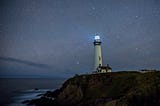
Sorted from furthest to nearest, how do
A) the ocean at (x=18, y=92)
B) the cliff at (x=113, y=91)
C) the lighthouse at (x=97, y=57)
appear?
the ocean at (x=18, y=92) < the lighthouse at (x=97, y=57) < the cliff at (x=113, y=91)

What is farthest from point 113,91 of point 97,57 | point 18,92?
point 18,92

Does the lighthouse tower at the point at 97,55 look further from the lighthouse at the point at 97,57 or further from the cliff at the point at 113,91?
the cliff at the point at 113,91

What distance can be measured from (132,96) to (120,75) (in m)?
11.4

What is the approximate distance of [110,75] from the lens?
122ft

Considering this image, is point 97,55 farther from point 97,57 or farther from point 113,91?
point 113,91

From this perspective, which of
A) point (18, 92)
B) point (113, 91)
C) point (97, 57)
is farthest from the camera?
point (18, 92)

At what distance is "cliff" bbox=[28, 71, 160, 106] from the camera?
24406mm

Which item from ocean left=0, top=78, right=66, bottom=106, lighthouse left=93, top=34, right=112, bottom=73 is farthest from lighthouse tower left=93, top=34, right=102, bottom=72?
ocean left=0, top=78, right=66, bottom=106

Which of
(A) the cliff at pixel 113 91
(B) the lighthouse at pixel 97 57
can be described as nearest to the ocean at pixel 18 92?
(A) the cliff at pixel 113 91

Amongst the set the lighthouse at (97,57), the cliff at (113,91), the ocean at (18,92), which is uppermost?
the lighthouse at (97,57)

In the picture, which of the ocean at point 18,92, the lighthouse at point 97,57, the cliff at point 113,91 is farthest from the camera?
the ocean at point 18,92

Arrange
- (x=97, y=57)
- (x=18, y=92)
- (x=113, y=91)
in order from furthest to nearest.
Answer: (x=18, y=92) < (x=97, y=57) < (x=113, y=91)

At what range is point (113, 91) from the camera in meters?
32.2

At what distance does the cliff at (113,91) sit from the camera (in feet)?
80.1
